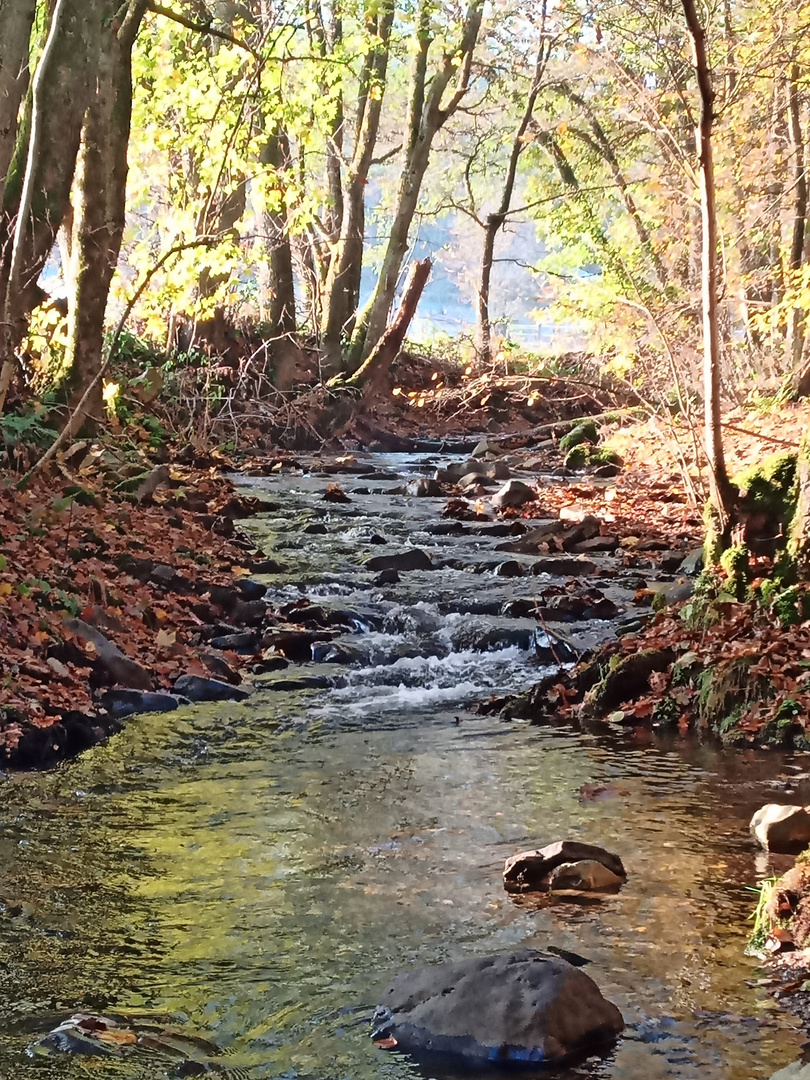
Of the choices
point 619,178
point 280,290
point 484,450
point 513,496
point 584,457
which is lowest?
point 513,496

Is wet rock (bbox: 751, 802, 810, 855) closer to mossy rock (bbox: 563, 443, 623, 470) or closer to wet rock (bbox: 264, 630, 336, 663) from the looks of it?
wet rock (bbox: 264, 630, 336, 663)

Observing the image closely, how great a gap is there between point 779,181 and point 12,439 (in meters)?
10.2

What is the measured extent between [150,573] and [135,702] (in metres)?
2.69

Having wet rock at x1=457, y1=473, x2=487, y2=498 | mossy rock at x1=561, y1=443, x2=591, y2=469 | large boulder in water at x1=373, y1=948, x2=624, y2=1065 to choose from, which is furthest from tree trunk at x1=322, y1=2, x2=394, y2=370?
large boulder in water at x1=373, y1=948, x2=624, y2=1065

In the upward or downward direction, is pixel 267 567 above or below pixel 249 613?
above

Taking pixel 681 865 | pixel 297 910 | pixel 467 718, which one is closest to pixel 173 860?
pixel 297 910

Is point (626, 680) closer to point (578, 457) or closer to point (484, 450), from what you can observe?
point (578, 457)

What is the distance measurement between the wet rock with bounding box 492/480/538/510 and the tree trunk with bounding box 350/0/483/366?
825 centimetres

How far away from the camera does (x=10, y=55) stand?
251 inches

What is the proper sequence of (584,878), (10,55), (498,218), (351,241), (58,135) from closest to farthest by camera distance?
(584,878) < (10,55) < (58,135) < (351,241) < (498,218)

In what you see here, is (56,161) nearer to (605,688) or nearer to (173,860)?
(605,688)

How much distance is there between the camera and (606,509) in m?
15.7

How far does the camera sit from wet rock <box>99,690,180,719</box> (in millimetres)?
7855

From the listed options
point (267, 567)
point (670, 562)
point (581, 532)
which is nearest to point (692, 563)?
point (670, 562)
